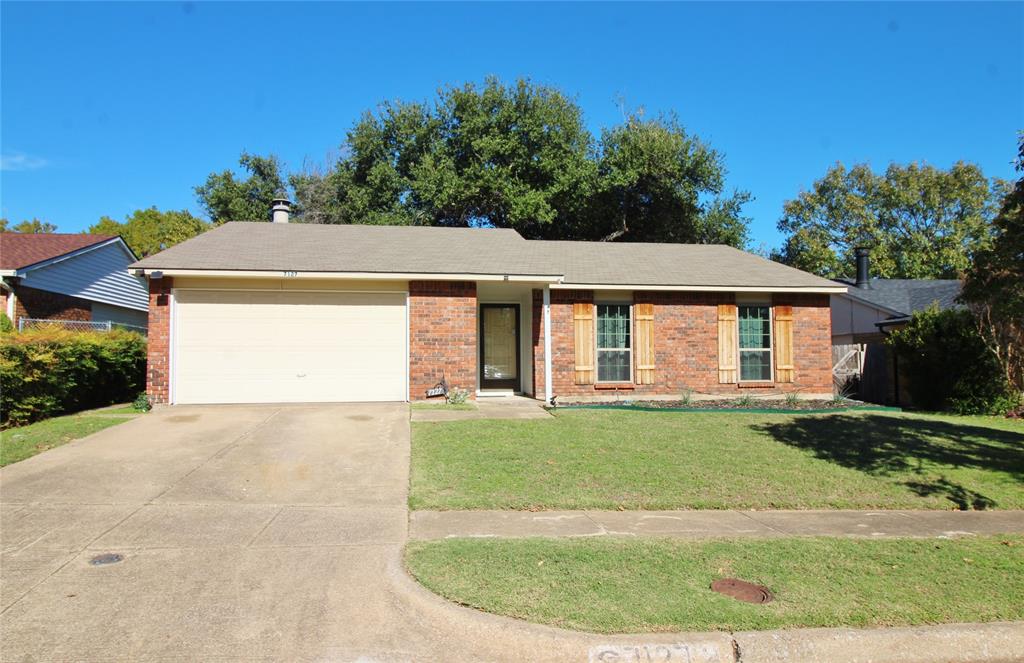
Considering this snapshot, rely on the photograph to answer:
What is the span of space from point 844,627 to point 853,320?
2048 cm

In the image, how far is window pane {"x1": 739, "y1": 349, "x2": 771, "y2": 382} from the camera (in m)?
16.1

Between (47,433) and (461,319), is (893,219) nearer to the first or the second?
(461,319)

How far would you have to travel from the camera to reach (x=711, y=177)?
2988 centimetres

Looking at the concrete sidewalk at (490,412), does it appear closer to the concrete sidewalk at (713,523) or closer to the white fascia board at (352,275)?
the white fascia board at (352,275)

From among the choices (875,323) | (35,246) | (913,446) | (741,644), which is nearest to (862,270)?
(875,323)

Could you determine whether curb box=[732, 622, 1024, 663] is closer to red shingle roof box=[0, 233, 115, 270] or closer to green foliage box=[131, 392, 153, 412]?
green foliage box=[131, 392, 153, 412]

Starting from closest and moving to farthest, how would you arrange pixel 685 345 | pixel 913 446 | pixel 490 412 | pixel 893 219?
pixel 913 446
pixel 490 412
pixel 685 345
pixel 893 219

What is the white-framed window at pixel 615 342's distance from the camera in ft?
51.0

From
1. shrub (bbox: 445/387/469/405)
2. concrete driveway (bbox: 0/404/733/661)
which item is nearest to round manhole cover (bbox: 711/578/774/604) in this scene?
concrete driveway (bbox: 0/404/733/661)

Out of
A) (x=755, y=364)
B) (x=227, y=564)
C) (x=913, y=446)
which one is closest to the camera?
(x=227, y=564)

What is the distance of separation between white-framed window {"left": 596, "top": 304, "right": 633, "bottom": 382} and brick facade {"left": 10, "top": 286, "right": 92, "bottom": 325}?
14.7 m

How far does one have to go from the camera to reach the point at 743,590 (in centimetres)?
489

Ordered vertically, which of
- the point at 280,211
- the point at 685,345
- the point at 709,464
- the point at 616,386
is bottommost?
the point at 709,464

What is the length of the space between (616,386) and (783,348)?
4293 millimetres
